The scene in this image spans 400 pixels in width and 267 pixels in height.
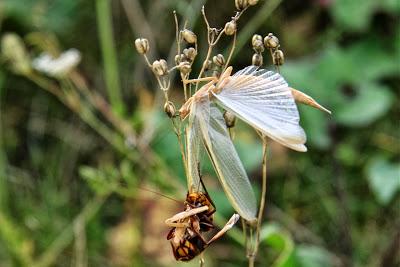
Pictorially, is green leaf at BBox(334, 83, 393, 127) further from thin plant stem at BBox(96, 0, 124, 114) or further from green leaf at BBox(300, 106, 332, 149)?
thin plant stem at BBox(96, 0, 124, 114)

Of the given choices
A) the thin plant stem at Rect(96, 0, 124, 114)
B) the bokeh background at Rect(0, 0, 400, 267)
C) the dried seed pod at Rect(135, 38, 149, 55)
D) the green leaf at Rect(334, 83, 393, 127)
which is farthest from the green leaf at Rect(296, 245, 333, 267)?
the dried seed pod at Rect(135, 38, 149, 55)

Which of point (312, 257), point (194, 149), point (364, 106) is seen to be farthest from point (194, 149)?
point (364, 106)

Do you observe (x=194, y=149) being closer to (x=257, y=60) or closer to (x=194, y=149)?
Answer: (x=194, y=149)

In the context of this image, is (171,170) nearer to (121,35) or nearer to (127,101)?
(127,101)

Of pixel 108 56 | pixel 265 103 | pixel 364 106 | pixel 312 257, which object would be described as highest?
pixel 265 103

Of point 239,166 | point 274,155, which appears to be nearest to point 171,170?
point 274,155

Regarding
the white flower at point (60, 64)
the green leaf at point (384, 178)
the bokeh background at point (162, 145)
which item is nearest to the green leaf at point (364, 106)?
the bokeh background at point (162, 145)
